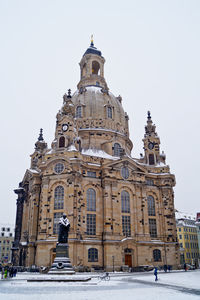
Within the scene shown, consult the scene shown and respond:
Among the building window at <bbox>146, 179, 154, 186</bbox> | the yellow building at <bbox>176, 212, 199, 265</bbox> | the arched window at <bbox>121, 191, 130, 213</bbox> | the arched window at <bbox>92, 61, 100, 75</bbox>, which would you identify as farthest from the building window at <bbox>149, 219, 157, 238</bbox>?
the arched window at <bbox>92, 61, 100, 75</bbox>

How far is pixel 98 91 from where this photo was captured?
63.8m

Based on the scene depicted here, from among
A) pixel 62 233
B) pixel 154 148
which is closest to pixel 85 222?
pixel 62 233

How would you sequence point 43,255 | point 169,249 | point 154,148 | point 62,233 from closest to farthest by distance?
point 62,233, point 43,255, point 169,249, point 154,148

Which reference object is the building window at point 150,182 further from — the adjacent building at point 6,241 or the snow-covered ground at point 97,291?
the adjacent building at point 6,241

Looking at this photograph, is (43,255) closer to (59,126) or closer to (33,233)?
(33,233)

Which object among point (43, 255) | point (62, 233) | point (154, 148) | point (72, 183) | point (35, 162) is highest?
point (154, 148)

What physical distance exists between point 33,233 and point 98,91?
32919mm

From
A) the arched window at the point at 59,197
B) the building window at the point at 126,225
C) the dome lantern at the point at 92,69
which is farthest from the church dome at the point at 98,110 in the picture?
the building window at the point at 126,225

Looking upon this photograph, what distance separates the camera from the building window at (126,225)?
48531 millimetres

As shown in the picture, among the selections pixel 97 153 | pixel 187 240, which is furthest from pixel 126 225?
pixel 187 240

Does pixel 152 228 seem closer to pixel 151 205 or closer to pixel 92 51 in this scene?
pixel 151 205

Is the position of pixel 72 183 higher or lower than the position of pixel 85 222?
higher

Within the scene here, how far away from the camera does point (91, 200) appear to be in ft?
159

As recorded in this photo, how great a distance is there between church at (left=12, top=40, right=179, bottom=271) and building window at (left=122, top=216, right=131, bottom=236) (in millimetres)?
166
